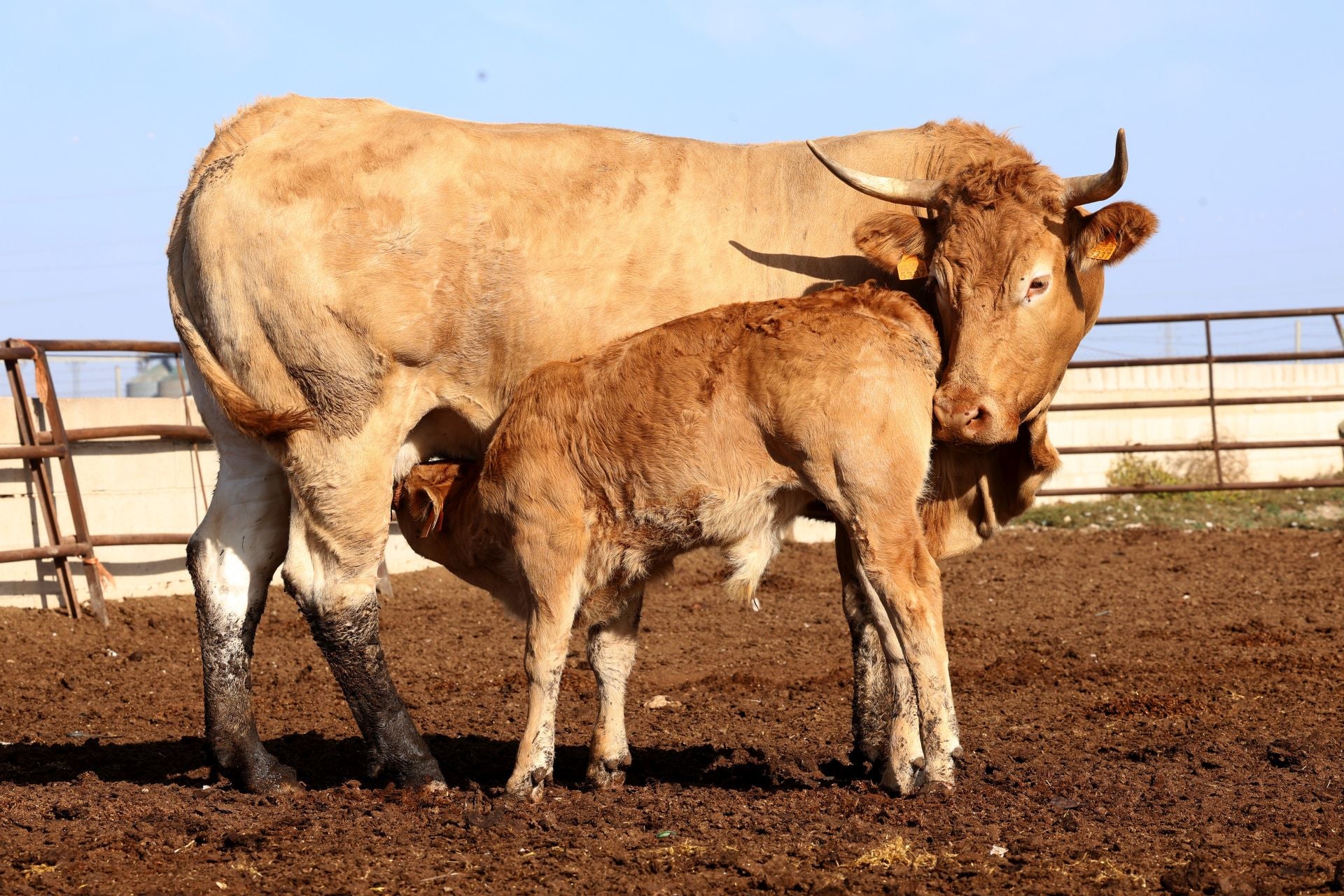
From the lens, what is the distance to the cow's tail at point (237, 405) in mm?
5398

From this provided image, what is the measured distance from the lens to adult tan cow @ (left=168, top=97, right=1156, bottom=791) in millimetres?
5324

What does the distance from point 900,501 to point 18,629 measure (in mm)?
7593

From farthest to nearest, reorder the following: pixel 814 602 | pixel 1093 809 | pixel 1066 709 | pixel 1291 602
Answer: pixel 814 602 < pixel 1291 602 < pixel 1066 709 < pixel 1093 809

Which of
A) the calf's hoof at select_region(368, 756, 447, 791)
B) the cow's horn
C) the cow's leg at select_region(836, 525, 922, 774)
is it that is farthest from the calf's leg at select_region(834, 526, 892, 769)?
the calf's hoof at select_region(368, 756, 447, 791)

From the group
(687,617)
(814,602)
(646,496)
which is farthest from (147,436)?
(646,496)

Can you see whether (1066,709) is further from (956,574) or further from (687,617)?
(956,574)

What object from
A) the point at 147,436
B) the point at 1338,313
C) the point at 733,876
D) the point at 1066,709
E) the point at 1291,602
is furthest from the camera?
the point at 1338,313

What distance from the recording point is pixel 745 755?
20.1 feet

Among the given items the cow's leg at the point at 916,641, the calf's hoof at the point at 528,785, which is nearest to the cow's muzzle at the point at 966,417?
the cow's leg at the point at 916,641

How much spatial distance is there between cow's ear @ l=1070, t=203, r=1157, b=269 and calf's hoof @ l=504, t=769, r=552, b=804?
9.56 feet

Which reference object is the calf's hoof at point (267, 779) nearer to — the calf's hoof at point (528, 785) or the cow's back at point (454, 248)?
the calf's hoof at point (528, 785)

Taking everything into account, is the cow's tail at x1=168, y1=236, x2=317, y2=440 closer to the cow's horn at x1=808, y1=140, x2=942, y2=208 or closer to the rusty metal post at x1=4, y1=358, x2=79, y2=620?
the cow's horn at x1=808, y1=140, x2=942, y2=208

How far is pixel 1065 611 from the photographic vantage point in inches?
395

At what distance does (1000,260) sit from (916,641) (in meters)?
1.54
